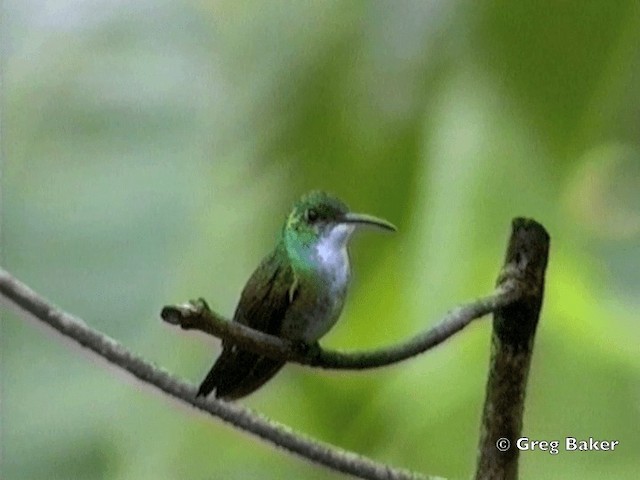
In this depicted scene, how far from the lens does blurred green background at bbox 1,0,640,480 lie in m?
0.89

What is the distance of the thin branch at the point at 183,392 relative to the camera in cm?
89

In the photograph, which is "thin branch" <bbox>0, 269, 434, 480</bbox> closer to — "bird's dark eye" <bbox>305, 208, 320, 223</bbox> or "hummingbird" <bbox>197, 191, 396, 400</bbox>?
"hummingbird" <bbox>197, 191, 396, 400</bbox>

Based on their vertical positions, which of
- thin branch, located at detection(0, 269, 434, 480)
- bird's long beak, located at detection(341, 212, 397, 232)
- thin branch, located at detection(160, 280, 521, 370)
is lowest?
thin branch, located at detection(0, 269, 434, 480)

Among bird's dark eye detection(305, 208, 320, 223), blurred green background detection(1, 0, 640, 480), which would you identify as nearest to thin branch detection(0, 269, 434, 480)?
blurred green background detection(1, 0, 640, 480)

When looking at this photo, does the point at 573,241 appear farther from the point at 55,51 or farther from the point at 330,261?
the point at 55,51

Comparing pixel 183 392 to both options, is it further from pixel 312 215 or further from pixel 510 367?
pixel 510 367

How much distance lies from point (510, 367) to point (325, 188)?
0.29 m

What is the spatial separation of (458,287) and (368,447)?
8.0 inches

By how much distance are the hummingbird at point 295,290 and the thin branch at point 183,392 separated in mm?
20

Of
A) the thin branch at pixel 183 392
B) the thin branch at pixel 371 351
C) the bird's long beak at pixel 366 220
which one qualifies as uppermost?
the bird's long beak at pixel 366 220

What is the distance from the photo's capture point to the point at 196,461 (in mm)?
887

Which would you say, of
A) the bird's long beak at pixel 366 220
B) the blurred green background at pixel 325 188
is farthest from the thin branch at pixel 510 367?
the bird's long beak at pixel 366 220

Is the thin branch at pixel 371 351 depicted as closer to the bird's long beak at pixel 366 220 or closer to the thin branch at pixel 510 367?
the thin branch at pixel 510 367

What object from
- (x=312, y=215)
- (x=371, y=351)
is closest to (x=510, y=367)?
(x=371, y=351)
